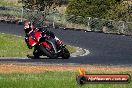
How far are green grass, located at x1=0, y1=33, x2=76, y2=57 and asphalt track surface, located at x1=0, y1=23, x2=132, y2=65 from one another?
2429 mm

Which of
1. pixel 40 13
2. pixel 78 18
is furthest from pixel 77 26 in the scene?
pixel 40 13

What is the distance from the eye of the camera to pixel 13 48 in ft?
91.1

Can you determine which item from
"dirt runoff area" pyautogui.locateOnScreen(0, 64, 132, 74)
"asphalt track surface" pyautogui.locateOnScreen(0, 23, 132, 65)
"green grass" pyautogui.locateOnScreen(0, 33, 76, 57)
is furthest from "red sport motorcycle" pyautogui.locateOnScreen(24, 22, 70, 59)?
"dirt runoff area" pyautogui.locateOnScreen(0, 64, 132, 74)

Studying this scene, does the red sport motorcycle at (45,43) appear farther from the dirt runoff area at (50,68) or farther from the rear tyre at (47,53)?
the dirt runoff area at (50,68)

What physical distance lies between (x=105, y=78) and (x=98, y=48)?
22158mm

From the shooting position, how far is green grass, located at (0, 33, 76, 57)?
82.5ft

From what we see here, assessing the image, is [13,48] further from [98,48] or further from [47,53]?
[98,48]

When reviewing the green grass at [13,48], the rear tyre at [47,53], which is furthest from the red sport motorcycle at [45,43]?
the green grass at [13,48]

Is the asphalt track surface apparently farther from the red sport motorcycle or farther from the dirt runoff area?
the dirt runoff area

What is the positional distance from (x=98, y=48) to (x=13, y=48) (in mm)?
5945

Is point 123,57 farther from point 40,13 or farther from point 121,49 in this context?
point 40,13

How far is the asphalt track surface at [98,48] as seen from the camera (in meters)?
22.2

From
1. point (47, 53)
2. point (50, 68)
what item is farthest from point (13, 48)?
point (50, 68)

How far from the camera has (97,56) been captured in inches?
1004
